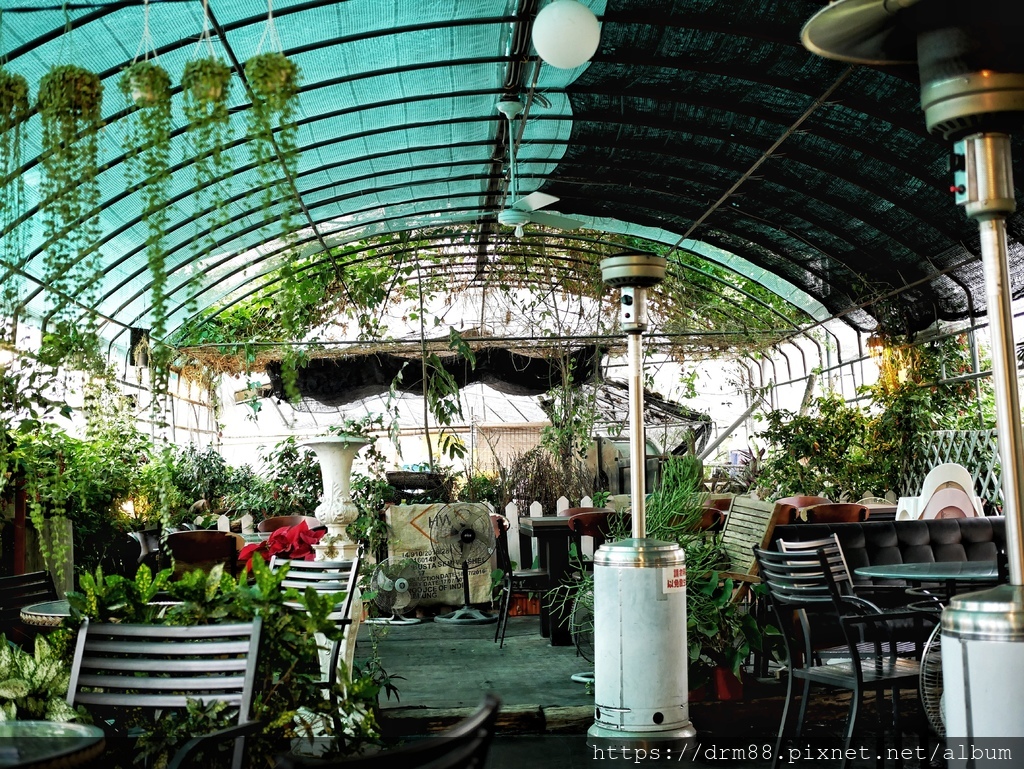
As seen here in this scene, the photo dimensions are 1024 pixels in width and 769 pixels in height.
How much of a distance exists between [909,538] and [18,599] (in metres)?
5.46

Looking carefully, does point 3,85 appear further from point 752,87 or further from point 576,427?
point 576,427

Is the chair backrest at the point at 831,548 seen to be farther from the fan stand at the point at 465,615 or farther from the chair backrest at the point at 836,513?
the fan stand at the point at 465,615

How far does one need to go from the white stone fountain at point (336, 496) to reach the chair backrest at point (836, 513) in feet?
13.6

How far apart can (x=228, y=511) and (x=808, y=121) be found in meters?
7.96

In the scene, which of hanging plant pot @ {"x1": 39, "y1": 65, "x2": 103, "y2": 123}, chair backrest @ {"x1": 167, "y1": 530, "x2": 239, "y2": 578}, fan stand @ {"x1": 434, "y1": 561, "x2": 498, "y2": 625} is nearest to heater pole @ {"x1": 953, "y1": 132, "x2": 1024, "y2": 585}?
hanging plant pot @ {"x1": 39, "y1": 65, "x2": 103, "y2": 123}

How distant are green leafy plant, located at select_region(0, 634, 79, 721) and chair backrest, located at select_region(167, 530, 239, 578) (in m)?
3.77

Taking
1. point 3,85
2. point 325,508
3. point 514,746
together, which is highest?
point 3,85

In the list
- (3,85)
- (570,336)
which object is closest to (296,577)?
(3,85)

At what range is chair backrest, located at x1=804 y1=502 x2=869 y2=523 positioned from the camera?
7.79 m

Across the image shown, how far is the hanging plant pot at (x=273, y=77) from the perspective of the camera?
262 cm

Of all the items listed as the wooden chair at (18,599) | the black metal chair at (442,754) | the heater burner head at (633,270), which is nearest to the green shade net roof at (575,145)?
the wooden chair at (18,599)

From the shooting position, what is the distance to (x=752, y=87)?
8.32 m

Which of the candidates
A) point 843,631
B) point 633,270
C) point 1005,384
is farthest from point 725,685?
point 1005,384

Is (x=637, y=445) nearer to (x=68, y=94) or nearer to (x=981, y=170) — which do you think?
(x=981, y=170)
